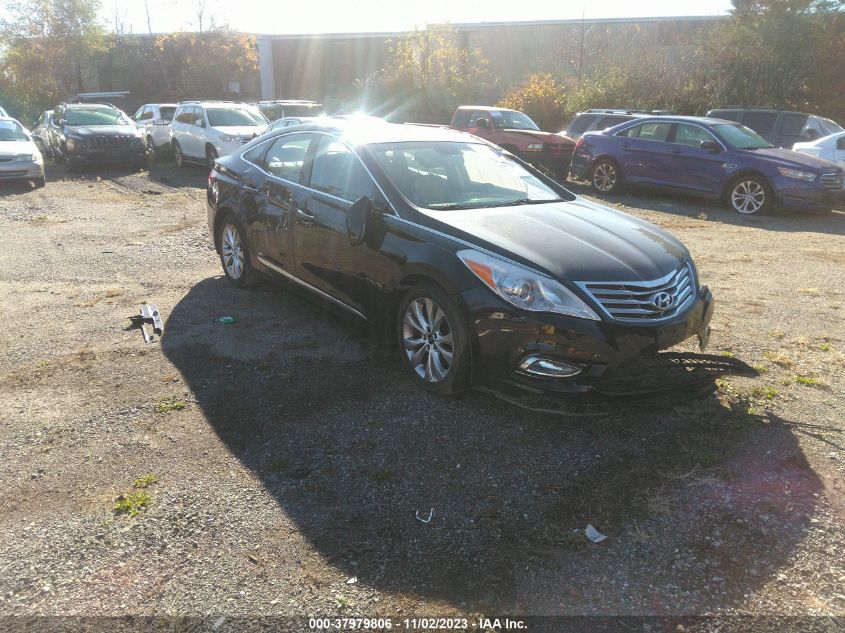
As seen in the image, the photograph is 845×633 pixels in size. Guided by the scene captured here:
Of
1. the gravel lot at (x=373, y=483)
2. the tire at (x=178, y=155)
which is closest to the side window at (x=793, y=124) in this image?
the gravel lot at (x=373, y=483)

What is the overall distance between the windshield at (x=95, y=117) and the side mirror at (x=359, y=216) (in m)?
15.6

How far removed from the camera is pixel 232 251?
21.7 feet

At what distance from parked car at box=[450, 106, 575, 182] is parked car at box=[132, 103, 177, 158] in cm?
918

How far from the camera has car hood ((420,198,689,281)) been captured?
3.85m

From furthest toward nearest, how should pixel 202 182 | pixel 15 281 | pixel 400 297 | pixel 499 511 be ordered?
pixel 202 182, pixel 15 281, pixel 400 297, pixel 499 511

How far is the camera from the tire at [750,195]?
11.6 meters

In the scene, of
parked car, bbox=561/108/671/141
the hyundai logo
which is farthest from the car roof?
parked car, bbox=561/108/671/141

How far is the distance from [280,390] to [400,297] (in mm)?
1013

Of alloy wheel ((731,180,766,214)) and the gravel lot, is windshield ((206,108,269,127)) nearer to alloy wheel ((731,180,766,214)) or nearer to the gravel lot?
alloy wheel ((731,180,766,214))

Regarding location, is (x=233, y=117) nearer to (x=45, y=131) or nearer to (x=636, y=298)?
(x=45, y=131)

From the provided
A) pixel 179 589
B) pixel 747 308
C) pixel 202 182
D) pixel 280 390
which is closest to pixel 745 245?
pixel 747 308

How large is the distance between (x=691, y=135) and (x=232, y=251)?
9.57 m

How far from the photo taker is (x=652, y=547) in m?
2.92

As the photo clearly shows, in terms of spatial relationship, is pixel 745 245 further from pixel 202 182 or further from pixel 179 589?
pixel 202 182
